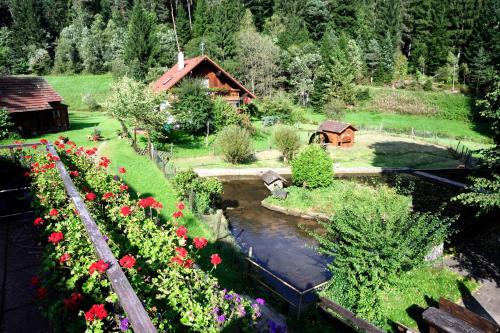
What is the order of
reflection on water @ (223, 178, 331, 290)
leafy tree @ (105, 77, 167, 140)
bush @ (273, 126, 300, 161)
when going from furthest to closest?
bush @ (273, 126, 300, 161)
leafy tree @ (105, 77, 167, 140)
reflection on water @ (223, 178, 331, 290)

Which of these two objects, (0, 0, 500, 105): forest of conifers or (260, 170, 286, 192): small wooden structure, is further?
(0, 0, 500, 105): forest of conifers

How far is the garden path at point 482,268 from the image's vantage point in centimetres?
1074

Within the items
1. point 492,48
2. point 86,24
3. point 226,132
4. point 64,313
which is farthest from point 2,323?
point 86,24

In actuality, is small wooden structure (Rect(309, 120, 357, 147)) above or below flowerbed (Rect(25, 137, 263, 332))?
below

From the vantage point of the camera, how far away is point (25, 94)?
27.5 meters

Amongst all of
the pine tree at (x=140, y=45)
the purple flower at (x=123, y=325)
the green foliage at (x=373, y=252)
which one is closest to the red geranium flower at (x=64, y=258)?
the purple flower at (x=123, y=325)

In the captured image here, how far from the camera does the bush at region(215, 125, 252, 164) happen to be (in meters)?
26.4

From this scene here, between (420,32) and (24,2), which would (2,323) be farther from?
(24,2)

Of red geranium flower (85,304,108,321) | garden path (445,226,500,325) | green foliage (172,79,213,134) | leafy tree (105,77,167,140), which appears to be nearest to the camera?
red geranium flower (85,304,108,321)

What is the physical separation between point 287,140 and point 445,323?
20.7 m

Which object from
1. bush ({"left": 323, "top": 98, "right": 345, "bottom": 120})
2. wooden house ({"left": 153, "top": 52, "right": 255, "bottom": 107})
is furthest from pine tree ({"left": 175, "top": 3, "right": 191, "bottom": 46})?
bush ({"left": 323, "top": 98, "right": 345, "bottom": 120})

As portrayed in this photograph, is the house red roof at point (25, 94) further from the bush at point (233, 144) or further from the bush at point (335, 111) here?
the bush at point (335, 111)

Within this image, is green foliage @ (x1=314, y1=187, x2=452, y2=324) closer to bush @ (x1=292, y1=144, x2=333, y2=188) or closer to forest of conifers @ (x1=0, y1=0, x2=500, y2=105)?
bush @ (x1=292, y1=144, x2=333, y2=188)

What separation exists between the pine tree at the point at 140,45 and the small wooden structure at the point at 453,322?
54522 mm
